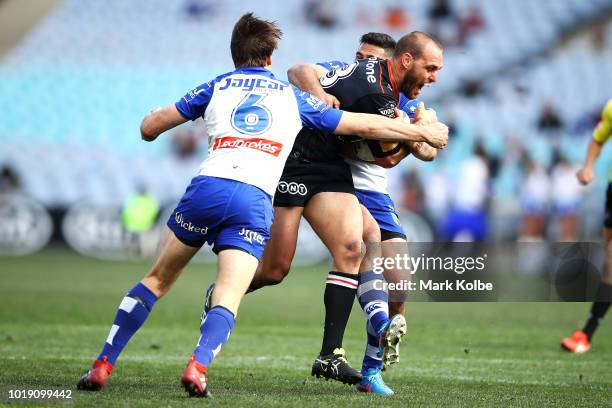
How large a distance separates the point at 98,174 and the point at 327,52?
6460 millimetres

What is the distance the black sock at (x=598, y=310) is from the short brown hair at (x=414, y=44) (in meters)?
3.73

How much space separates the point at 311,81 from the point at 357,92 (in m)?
0.29

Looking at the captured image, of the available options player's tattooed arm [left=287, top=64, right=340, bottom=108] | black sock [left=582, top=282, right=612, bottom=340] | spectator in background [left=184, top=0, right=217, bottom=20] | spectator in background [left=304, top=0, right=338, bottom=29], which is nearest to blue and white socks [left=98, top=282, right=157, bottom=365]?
player's tattooed arm [left=287, top=64, right=340, bottom=108]

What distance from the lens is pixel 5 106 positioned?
2580cm

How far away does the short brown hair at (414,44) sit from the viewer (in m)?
6.15

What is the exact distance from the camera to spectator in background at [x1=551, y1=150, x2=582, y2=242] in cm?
1981

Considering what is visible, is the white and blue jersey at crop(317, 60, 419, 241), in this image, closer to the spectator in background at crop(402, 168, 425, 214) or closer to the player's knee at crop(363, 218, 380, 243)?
the player's knee at crop(363, 218, 380, 243)

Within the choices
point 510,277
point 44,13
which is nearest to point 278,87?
point 510,277

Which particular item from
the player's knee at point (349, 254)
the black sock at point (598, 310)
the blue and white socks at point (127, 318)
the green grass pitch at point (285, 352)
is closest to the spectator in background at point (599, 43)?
the green grass pitch at point (285, 352)

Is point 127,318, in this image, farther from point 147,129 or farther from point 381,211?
point 381,211

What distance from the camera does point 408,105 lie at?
6543 mm

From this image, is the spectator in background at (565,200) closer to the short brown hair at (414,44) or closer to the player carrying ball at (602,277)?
the player carrying ball at (602,277)

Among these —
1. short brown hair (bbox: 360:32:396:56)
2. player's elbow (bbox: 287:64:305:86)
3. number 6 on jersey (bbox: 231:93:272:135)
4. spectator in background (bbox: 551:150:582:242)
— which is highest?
spectator in background (bbox: 551:150:582:242)

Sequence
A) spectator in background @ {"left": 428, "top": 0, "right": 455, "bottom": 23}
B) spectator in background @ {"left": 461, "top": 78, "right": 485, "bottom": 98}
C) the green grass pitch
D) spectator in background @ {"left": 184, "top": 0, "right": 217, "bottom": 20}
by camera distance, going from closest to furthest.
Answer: the green grass pitch, spectator in background @ {"left": 461, "top": 78, "right": 485, "bottom": 98}, spectator in background @ {"left": 428, "top": 0, "right": 455, "bottom": 23}, spectator in background @ {"left": 184, "top": 0, "right": 217, "bottom": 20}
